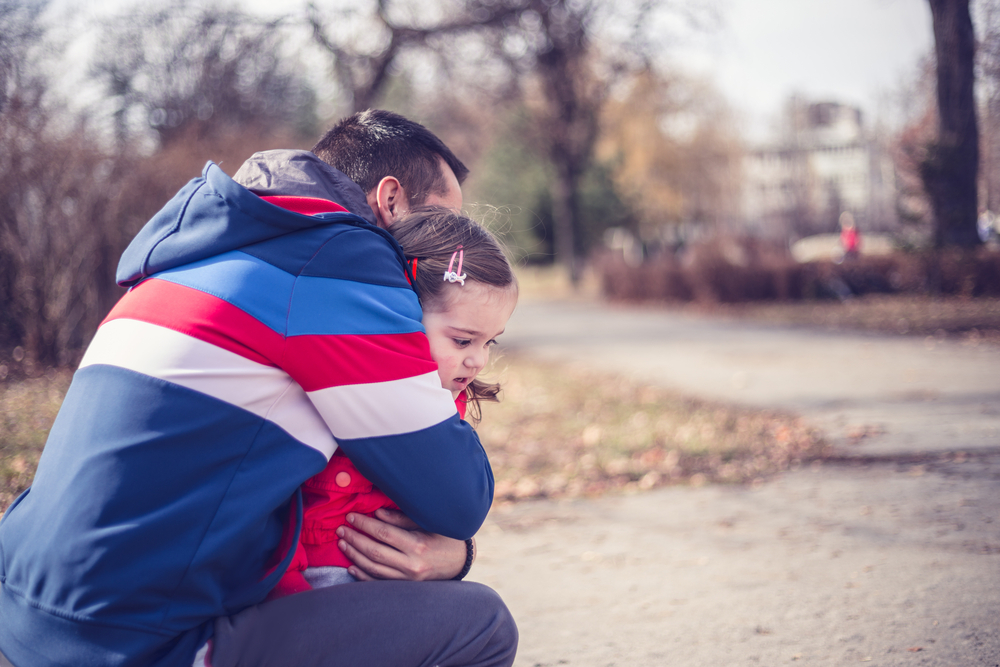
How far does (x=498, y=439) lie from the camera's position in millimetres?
6102

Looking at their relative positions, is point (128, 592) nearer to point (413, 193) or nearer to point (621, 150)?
point (413, 193)

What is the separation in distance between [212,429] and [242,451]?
0.06 meters

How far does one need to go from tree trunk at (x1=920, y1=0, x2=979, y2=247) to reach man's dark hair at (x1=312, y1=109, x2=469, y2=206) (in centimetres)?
1232

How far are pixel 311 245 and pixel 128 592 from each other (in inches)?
25.2

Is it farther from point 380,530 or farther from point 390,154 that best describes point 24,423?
point 380,530

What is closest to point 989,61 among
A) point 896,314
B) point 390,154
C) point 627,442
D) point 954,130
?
point 954,130

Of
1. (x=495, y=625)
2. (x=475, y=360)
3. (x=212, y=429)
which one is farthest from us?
(x=475, y=360)

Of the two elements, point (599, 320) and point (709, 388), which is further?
point (599, 320)

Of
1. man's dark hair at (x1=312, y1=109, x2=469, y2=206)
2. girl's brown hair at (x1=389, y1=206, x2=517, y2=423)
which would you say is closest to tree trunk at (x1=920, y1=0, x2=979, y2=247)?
man's dark hair at (x1=312, y1=109, x2=469, y2=206)

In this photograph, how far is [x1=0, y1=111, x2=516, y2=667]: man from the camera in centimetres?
128

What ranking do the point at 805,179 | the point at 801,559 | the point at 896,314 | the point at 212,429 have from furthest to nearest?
the point at 805,179 < the point at 896,314 < the point at 801,559 < the point at 212,429

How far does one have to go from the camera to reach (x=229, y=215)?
1.41 m

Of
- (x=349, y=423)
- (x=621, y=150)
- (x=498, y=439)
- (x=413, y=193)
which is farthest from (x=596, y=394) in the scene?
(x=621, y=150)

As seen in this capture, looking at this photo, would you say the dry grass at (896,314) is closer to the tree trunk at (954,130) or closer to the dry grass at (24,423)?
the tree trunk at (954,130)
